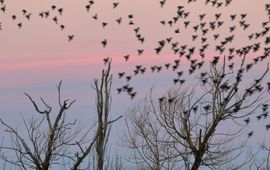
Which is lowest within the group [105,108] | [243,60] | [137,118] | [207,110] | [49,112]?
[105,108]

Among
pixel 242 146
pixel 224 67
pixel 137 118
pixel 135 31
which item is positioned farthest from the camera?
pixel 137 118

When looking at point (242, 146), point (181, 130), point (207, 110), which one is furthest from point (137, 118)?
point (207, 110)

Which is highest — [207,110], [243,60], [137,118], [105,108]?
[137,118]

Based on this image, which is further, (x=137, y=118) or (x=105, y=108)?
(x=137, y=118)

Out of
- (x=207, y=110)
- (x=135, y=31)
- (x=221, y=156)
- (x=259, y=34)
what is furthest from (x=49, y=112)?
(x=221, y=156)

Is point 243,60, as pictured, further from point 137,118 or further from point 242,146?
point 137,118

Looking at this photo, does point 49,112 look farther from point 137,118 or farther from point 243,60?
point 137,118

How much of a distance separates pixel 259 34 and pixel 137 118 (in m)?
10.9

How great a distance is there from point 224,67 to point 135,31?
330 cm

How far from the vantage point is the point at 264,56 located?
59.8 feet

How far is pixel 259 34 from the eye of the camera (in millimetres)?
18219

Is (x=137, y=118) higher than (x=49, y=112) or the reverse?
higher

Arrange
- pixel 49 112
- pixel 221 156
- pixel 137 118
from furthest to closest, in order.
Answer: pixel 137 118 → pixel 221 156 → pixel 49 112

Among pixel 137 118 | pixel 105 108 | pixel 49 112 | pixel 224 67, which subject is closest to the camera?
pixel 105 108
